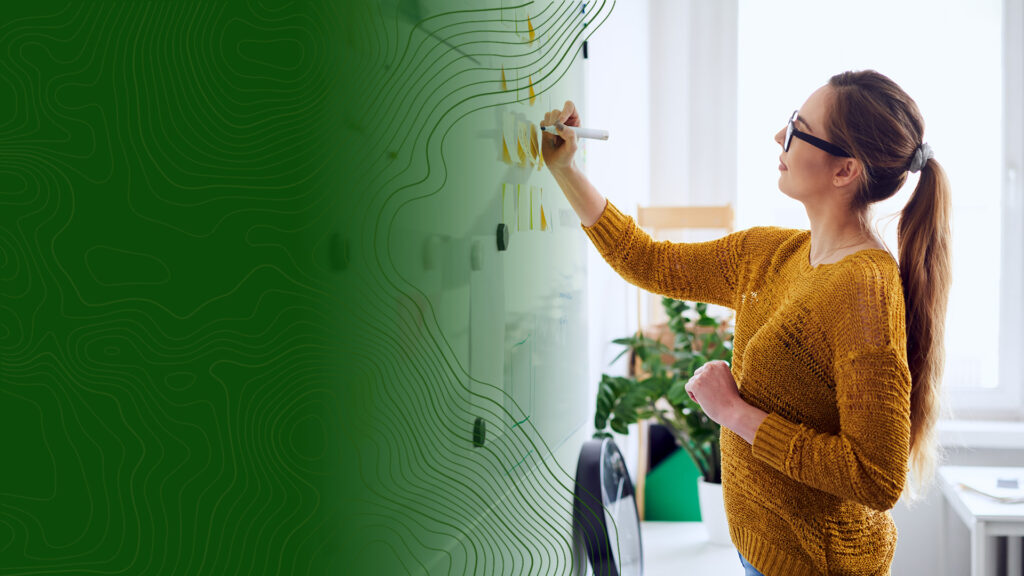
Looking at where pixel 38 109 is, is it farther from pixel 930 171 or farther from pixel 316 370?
pixel 930 171

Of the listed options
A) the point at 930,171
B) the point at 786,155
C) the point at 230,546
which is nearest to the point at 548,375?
the point at 786,155

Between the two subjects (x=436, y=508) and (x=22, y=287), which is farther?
(x=436, y=508)

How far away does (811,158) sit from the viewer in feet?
2.84

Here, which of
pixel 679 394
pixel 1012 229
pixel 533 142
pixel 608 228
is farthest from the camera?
pixel 1012 229

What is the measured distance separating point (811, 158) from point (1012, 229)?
2045 millimetres

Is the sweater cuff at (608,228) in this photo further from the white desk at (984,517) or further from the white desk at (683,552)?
the white desk at (984,517)

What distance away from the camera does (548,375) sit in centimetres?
98

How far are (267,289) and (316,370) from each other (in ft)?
0.17

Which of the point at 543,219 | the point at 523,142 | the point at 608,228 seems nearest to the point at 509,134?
the point at 523,142

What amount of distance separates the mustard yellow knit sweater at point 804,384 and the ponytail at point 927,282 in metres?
0.08

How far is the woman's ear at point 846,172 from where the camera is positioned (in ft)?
2.74

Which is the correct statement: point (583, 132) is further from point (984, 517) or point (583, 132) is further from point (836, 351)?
point (984, 517)

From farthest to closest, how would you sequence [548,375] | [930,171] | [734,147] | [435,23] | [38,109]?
1. [734,147]
2. [548,375]
3. [930,171]
4. [435,23]
5. [38,109]
